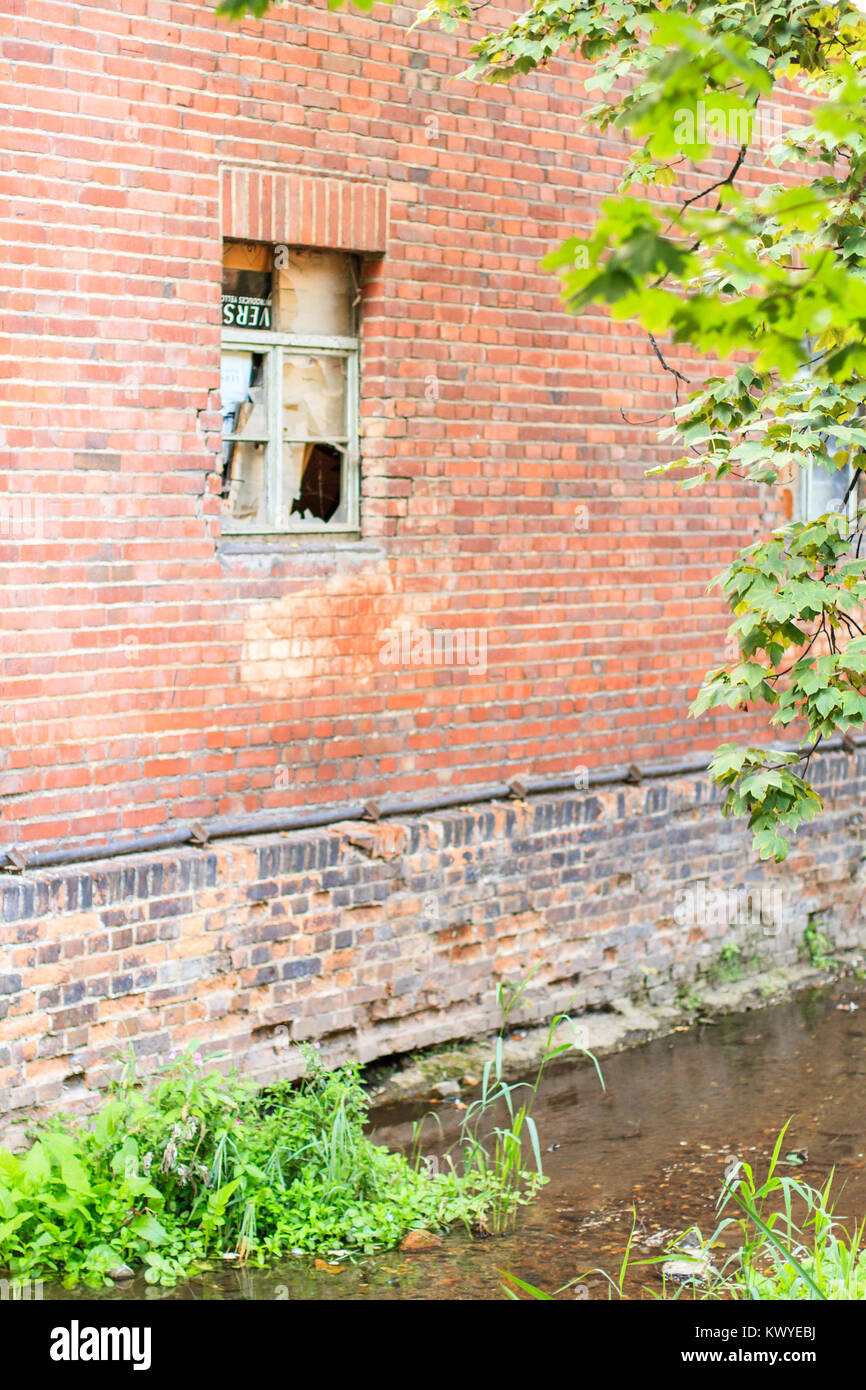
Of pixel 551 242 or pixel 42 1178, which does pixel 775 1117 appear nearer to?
pixel 42 1178

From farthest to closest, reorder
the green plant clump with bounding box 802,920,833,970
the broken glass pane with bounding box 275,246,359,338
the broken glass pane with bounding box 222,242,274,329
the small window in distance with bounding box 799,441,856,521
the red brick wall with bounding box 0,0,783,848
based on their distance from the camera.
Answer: the small window in distance with bounding box 799,441,856,521
the green plant clump with bounding box 802,920,833,970
the broken glass pane with bounding box 275,246,359,338
the broken glass pane with bounding box 222,242,274,329
the red brick wall with bounding box 0,0,783,848

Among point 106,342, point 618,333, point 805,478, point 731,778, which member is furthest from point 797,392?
point 805,478

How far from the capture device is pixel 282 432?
5930mm

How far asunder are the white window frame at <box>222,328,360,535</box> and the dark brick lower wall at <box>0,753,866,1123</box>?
50.4 inches

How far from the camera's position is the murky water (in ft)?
14.3

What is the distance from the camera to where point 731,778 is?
4.28 m

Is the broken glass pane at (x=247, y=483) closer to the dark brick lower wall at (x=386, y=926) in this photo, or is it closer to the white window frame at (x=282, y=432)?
the white window frame at (x=282, y=432)

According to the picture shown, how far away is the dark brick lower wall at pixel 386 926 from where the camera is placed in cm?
507

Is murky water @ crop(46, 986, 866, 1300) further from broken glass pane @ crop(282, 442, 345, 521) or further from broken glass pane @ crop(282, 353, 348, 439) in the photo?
broken glass pane @ crop(282, 353, 348, 439)

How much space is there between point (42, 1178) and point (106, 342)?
287 centimetres

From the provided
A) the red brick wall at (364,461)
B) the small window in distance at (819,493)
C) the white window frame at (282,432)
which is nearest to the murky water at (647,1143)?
the red brick wall at (364,461)
